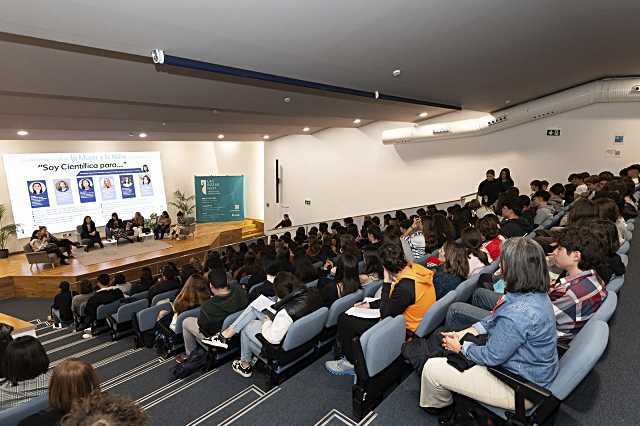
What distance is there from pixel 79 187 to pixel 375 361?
42.7 feet

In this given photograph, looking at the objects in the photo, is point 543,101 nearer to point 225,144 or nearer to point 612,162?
point 612,162

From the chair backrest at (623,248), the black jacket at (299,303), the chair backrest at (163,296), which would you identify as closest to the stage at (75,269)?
the chair backrest at (163,296)

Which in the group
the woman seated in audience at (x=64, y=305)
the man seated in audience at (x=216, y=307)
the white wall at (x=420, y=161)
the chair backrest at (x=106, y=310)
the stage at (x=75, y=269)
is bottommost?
the stage at (x=75, y=269)

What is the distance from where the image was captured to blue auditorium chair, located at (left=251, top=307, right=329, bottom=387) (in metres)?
2.81

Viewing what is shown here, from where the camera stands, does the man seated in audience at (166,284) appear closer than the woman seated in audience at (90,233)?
Yes

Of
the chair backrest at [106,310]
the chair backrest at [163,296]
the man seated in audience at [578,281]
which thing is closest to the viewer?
the man seated in audience at [578,281]

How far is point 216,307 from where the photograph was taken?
3.43 metres

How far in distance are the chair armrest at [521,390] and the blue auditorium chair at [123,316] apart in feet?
15.4

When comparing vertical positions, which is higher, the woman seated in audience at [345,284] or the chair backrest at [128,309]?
the woman seated in audience at [345,284]

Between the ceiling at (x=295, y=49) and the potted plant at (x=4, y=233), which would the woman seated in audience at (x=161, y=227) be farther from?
the ceiling at (x=295, y=49)

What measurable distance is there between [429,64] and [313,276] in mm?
3364

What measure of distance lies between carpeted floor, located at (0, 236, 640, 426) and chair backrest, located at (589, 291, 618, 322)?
1.75ft

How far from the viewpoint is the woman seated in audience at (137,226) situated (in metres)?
11.8

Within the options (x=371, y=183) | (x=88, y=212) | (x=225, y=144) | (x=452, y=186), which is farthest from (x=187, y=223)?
(x=452, y=186)
